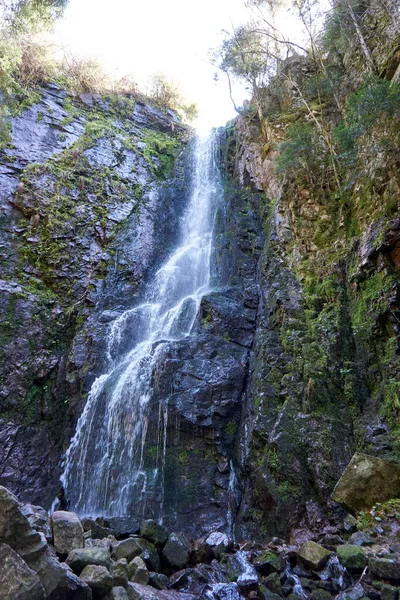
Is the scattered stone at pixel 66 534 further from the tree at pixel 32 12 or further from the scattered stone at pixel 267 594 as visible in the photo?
the tree at pixel 32 12

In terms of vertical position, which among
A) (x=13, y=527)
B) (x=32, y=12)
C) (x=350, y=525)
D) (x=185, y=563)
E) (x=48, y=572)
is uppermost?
(x=32, y=12)

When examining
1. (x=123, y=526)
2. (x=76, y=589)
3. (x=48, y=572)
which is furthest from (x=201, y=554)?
(x=48, y=572)

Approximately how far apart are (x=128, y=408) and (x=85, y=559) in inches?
228

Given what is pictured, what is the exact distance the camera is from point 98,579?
3146 mm

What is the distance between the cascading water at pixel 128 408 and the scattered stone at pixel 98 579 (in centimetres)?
494

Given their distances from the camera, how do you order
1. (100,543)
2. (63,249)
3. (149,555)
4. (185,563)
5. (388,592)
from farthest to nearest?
(63,249), (185,563), (149,555), (100,543), (388,592)

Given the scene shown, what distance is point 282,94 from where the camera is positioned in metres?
15.3

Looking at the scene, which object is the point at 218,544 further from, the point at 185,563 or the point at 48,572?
the point at 48,572

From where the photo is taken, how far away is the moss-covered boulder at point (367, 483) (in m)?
5.21

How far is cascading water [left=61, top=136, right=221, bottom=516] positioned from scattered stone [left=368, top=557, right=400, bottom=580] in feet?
16.4

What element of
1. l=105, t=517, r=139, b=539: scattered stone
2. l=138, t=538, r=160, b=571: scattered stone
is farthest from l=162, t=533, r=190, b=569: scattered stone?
l=105, t=517, r=139, b=539: scattered stone

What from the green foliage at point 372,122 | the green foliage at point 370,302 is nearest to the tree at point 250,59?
the green foliage at point 372,122

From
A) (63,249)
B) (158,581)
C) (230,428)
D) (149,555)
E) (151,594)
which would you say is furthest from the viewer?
(63,249)

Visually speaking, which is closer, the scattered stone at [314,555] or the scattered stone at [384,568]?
the scattered stone at [384,568]
